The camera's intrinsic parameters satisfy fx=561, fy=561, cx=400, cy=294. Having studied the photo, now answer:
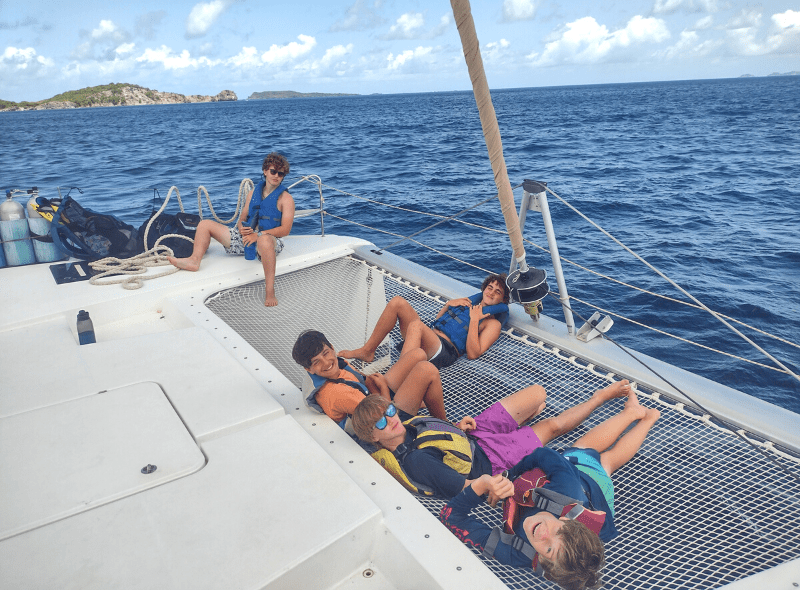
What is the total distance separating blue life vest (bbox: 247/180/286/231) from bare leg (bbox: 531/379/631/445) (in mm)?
2206

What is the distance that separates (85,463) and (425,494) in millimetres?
1069

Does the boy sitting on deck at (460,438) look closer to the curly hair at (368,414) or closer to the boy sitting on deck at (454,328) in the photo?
the curly hair at (368,414)

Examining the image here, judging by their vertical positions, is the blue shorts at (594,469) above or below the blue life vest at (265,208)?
below

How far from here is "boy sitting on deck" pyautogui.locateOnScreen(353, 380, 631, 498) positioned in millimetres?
1890

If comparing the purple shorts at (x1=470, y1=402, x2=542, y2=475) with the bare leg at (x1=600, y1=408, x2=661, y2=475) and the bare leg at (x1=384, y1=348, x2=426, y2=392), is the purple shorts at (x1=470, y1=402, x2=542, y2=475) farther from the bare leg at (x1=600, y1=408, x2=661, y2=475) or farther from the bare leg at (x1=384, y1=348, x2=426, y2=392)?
the bare leg at (x1=384, y1=348, x2=426, y2=392)

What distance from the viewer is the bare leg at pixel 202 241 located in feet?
11.4

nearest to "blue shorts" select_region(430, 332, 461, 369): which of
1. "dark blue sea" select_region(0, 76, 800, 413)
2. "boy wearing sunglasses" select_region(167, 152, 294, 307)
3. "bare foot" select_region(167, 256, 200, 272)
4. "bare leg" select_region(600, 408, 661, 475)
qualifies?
"bare leg" select_region(600, 408, 661, 475)

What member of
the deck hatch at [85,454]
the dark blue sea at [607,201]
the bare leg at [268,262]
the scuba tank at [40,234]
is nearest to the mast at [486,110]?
the deck hatch at [85,454]

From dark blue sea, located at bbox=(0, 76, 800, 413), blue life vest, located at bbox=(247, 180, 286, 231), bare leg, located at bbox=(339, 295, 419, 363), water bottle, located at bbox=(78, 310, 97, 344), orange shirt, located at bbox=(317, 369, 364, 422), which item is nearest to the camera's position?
orange shirt, located at bbox=(317, 369, 364, 422)

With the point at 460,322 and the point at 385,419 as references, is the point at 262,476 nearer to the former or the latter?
the point at 385,419

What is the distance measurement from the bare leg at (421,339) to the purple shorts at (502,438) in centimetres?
66

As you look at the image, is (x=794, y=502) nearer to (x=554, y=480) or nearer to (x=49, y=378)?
(x=554, y=480)

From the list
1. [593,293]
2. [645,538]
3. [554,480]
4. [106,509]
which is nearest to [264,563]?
[106,509]

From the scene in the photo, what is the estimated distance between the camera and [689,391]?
2.29 m
